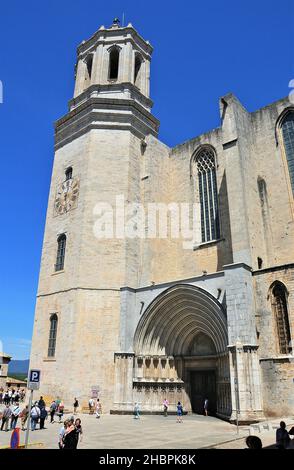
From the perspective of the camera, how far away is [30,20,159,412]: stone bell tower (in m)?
16.8

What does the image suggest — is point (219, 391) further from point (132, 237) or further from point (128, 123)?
point (128, 123)

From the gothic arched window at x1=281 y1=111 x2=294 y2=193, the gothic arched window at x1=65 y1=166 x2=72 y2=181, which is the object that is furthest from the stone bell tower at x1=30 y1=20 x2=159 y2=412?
the gothic arched window at x1=281 y1=111 x2=294 y2=193

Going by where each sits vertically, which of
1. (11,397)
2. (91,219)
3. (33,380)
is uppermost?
(91,219)

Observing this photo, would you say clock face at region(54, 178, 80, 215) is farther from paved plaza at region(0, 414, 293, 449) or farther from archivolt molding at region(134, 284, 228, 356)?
paved plaza at region(0, 414, 293, 449)

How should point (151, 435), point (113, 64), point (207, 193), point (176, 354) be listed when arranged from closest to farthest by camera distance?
point (151, 435) → point (176, 354) → point (207, 193) → point (113, 64)

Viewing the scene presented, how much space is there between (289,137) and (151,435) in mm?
14718

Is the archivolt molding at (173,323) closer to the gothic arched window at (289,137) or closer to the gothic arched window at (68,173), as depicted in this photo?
the gothic arched window at (289,137)

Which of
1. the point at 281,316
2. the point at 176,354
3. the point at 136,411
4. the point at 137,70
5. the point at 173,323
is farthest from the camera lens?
the point at 137,70

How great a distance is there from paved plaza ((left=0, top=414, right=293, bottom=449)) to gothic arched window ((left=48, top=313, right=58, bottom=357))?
4179 millimetres

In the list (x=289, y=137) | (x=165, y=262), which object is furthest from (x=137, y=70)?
(x=165, y=262)

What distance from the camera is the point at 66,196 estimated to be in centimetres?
2047

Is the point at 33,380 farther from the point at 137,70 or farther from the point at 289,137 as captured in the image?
the point at 137,70
